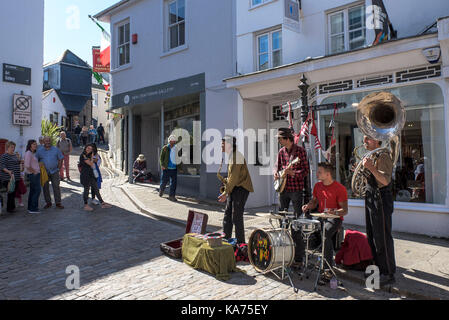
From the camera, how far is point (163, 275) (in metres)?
4.60

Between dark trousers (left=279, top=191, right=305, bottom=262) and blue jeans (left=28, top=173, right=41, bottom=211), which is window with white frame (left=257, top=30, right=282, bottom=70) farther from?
blue jeans (left=28, top=173, right=41, bottom=211)

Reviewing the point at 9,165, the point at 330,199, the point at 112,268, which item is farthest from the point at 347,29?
the point at 9,165

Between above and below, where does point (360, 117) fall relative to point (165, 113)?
below

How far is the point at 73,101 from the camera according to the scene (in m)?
31.5

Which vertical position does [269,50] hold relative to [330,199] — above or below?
above

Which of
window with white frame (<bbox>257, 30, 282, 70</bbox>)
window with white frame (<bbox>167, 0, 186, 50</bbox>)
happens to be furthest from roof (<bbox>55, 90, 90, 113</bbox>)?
window with white frame (<bbox>257, 30, 282, 70</bbox>)

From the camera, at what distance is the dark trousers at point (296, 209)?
15.6 ft

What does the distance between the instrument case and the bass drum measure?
1283 mm

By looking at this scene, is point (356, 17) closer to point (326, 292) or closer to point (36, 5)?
point (326, 292)

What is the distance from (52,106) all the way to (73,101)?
3.43 meters

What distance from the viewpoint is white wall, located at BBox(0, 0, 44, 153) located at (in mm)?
13266

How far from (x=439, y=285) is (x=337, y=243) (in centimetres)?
125

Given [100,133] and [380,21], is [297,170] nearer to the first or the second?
[380,21]

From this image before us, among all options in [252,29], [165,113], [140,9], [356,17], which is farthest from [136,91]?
[356,17]
